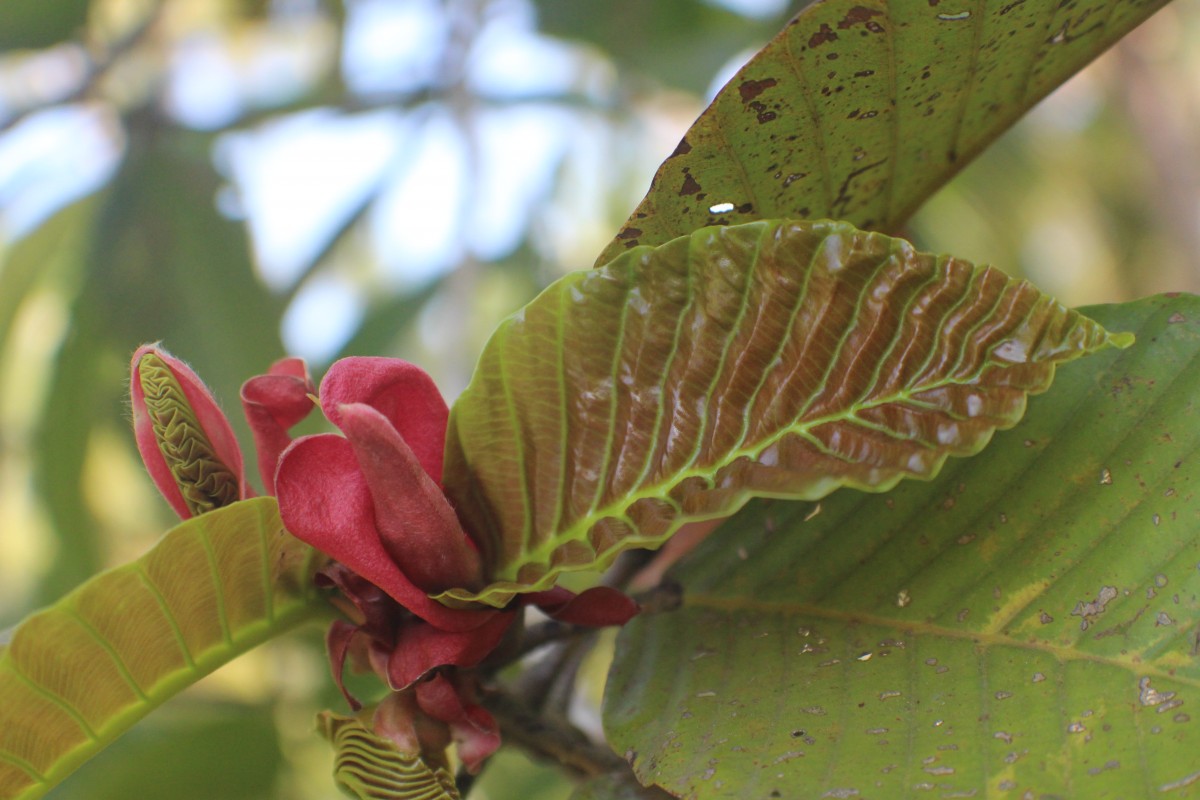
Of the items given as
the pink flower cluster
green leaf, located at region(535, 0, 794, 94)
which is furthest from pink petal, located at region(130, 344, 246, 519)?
green leaf, located at region(535, 0, 794, 94)

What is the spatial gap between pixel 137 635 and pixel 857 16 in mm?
451

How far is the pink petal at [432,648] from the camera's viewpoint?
52 cm

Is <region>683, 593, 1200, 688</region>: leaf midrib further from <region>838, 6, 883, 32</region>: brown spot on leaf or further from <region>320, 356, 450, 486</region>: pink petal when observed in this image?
<region>838, 6, 883, 32</region>: brown spot on leaf

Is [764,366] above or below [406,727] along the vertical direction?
above

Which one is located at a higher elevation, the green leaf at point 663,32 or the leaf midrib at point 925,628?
the green leaf at point 663,32

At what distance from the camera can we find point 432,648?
1.73 feet

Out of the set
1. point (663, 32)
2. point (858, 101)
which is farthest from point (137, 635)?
point (663, 32)

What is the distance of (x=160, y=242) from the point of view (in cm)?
183

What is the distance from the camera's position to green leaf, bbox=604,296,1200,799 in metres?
0.46

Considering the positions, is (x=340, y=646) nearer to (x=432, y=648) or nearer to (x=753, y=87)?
(x=432, y=648)

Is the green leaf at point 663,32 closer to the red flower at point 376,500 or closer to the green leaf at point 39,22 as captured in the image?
the green leaf at point 39,22

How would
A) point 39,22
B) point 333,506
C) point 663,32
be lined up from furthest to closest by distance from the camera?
1. point 663,32
2. point 39,22
3. point 333,506

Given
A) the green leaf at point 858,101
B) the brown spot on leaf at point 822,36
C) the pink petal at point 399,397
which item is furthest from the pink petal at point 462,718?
the brown spot on leaf at point 822,36

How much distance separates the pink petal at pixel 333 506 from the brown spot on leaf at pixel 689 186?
0.21 m
